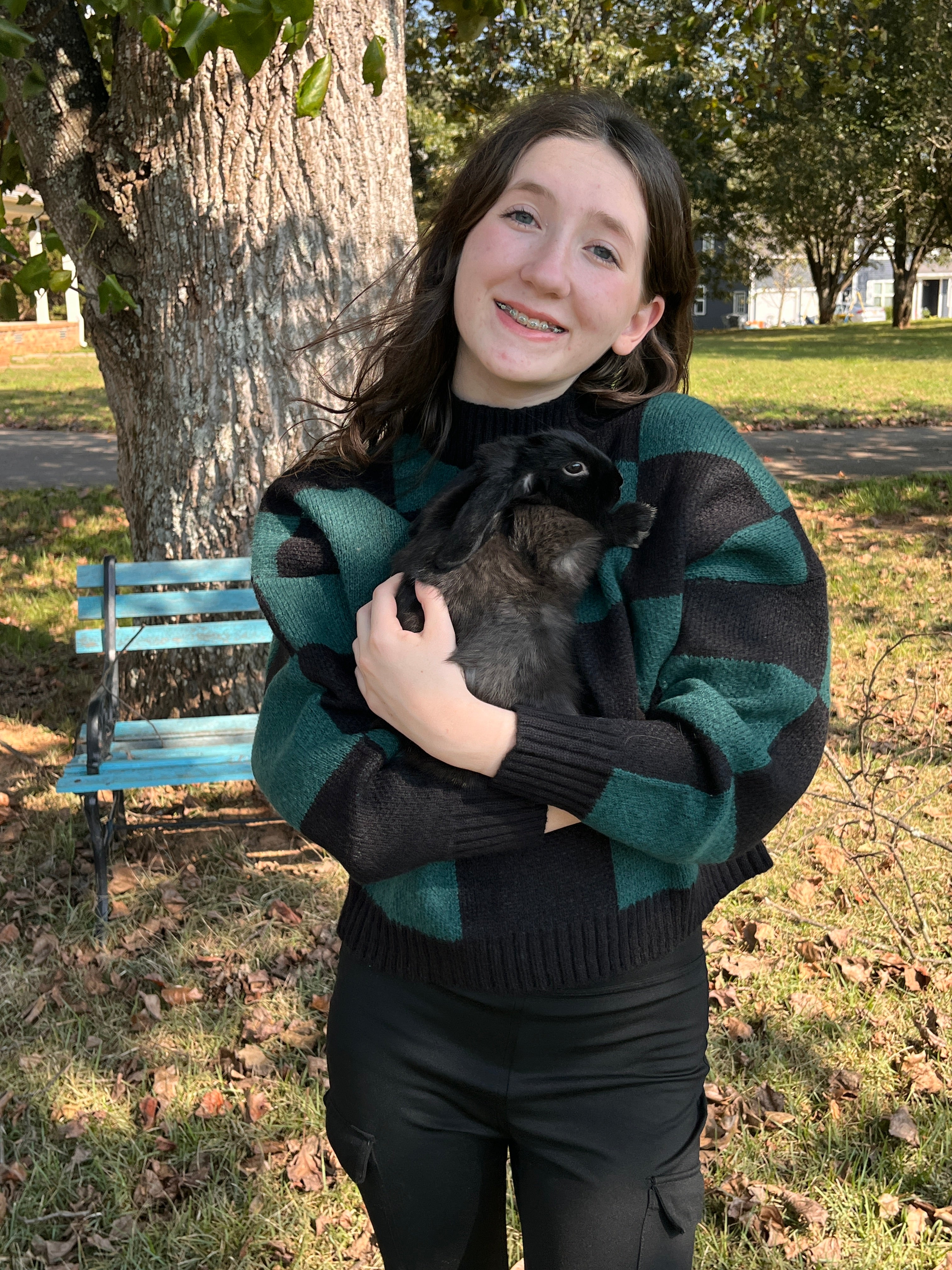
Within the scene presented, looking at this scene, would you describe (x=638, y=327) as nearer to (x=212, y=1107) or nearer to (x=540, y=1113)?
(x=540, y=1113)

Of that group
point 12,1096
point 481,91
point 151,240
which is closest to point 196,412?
point 151,240

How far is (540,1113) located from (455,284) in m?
1.61

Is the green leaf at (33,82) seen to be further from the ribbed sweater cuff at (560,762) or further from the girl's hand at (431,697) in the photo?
the ribbed sweater cuff at (560,762)

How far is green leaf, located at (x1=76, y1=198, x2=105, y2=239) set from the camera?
4.81 metres

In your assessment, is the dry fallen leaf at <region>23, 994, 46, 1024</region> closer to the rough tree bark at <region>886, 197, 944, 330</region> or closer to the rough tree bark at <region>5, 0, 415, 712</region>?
the rough tree bark at <region>5, 0, 415, 712</region>

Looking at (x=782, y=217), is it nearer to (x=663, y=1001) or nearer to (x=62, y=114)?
(x=62, y=114)

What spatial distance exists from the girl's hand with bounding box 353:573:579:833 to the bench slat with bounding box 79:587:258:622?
11.9ft

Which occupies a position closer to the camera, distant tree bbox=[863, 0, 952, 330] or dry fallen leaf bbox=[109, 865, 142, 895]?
dry fallen leaf bbox=[109, 865, 142, 895]

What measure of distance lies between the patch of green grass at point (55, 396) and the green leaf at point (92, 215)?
685 centimetres

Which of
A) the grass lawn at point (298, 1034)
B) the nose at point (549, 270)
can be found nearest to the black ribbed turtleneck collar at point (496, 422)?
the nose at point (549, 270)

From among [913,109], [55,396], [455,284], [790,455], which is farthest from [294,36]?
[913,109]

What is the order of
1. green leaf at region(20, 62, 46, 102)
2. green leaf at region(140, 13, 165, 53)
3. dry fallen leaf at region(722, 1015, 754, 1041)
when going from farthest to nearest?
dry fallen leaf at region(722, 1015, 754, 1041) < green leaf at region(20, 62, 46, 102) < green leaf at region(140, 13, 165, 53)

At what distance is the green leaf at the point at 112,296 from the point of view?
→ 4.75 m

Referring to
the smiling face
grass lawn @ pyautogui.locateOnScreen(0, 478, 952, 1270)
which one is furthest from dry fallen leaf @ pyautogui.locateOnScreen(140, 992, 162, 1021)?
the smiling face
